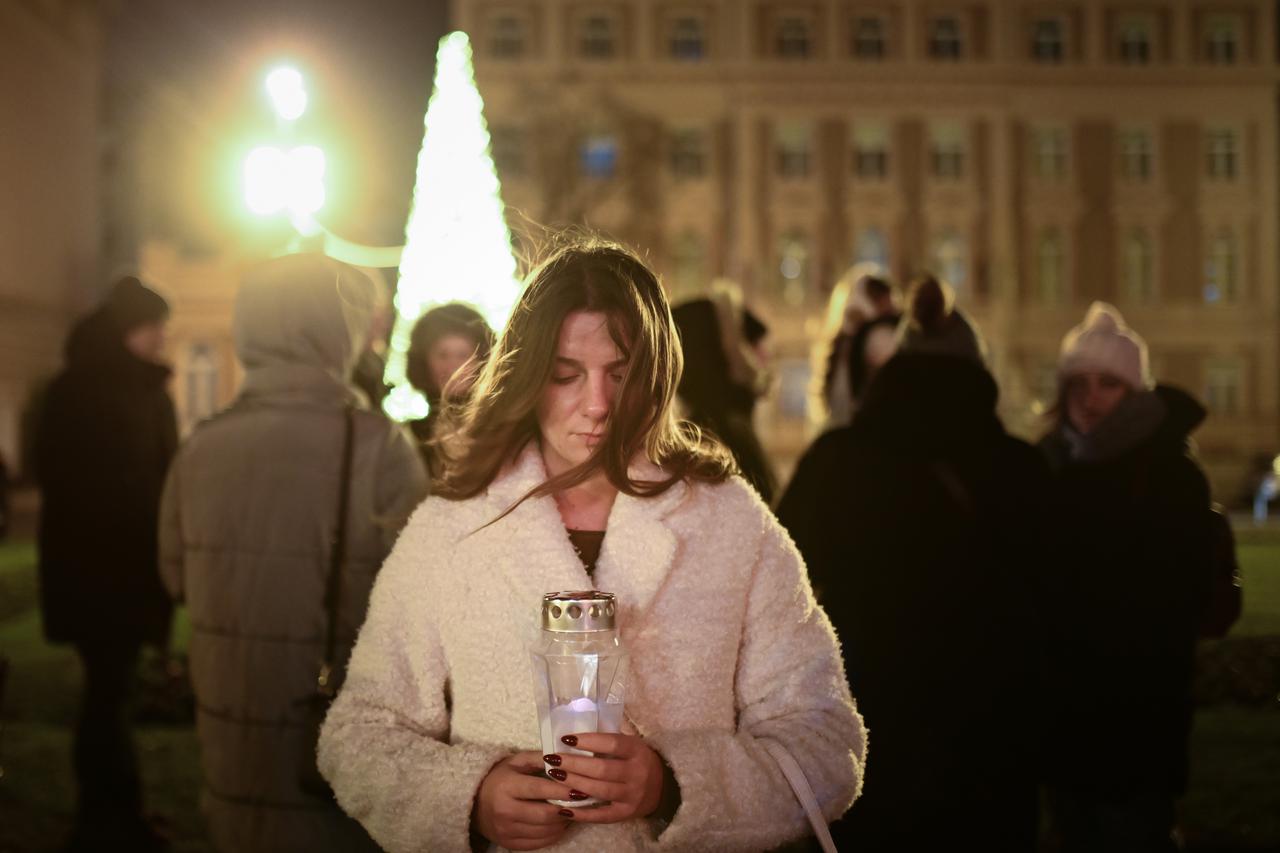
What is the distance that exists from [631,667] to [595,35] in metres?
39.0

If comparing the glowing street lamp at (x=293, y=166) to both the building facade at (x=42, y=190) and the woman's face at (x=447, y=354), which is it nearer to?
the woman's face at (x=447, y=354)

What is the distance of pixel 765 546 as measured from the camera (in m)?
2.33

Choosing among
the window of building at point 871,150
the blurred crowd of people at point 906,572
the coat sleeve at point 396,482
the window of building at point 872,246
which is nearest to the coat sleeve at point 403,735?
the blurred crowd of people at point 906,572

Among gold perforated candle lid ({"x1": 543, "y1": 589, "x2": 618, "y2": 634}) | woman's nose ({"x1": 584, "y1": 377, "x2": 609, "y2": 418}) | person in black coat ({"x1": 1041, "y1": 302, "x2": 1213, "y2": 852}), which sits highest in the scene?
woman's nose ({"x1": 584, "y1": 377, "x2": 609, "y2": 418})

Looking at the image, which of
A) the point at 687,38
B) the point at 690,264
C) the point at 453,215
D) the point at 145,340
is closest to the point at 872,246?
the point at 690,264

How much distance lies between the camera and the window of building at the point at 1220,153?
3978cm

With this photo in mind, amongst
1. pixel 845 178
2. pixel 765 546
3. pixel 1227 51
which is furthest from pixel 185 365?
pixel 765 546

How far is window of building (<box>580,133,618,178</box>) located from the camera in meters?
39.3

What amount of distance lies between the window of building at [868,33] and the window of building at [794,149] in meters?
2.80

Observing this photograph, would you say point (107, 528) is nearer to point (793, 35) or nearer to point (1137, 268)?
point (793, 35)

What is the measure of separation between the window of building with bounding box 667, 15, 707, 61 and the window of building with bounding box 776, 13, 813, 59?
7.01 ft

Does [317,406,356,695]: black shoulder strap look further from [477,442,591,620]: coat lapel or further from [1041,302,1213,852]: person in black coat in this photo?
[1041,302,1213,852]: person in black coat

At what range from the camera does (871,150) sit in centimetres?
3944

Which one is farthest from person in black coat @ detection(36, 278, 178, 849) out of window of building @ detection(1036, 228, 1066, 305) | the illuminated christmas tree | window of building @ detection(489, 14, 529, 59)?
window of building @ detection(1036, 228, 1066, 305)
